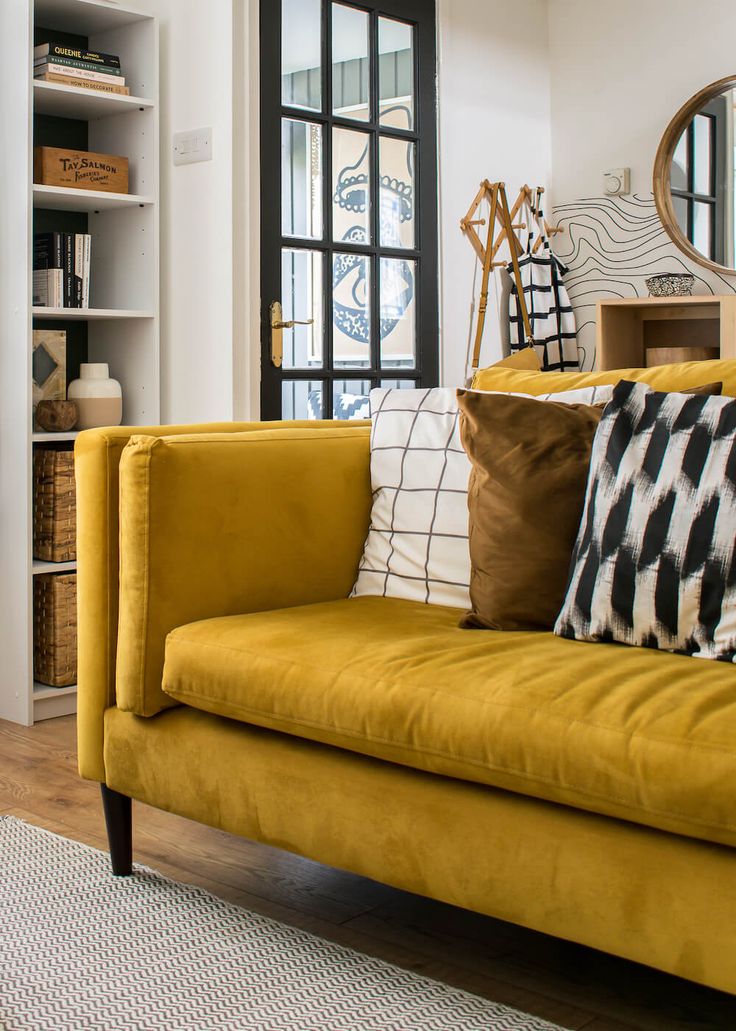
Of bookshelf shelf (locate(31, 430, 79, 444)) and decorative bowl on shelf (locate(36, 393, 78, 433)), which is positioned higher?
decorative bowl on shelf (locate(36, 393, 78, 433))

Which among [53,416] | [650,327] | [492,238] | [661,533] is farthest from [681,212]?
[661,533]

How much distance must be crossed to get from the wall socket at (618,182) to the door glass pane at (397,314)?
35.2 inches

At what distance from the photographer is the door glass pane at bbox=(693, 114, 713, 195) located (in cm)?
411

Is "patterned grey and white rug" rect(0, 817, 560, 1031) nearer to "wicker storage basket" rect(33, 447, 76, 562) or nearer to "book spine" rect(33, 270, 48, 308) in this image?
"wicker storage basket" rect(33, 447, 76, 562)

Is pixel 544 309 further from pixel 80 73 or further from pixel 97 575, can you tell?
pixel 97 575

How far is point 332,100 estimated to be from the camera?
368 cm

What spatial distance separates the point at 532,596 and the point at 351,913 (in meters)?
0.61

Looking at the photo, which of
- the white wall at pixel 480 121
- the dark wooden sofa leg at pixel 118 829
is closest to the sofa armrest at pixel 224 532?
the dark wooden sofa leg at pixel 118 829

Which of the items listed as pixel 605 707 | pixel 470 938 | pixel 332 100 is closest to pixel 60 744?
pixel 470 938

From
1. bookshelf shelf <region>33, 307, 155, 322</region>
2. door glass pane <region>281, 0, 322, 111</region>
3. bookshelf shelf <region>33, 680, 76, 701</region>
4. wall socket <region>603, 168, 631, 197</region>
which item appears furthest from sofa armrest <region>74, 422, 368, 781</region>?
wall socket <region>603, 168, 631, 197</region>

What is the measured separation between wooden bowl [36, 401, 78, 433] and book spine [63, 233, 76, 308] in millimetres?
283

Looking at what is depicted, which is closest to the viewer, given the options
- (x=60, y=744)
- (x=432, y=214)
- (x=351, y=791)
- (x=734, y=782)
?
(x=734, y=782)


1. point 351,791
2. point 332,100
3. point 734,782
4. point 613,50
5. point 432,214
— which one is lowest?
point 351,791

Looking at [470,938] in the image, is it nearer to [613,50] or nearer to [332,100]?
[332,100]
